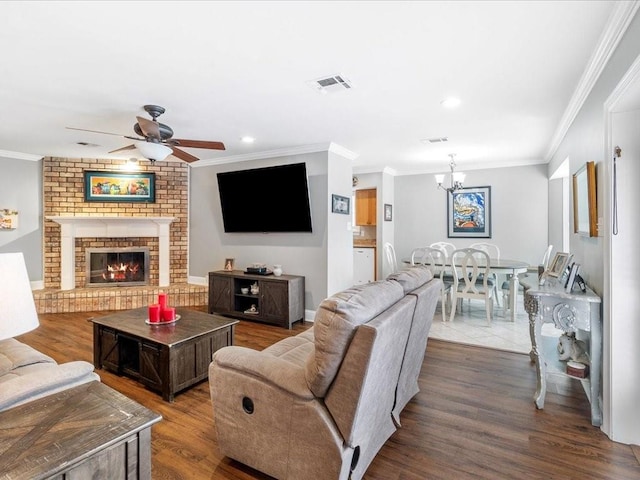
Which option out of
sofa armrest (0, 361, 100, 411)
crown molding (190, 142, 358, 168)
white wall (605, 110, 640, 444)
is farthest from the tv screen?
sofa armrest (0, 361, 100, 411)

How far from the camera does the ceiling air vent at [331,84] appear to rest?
2559mm

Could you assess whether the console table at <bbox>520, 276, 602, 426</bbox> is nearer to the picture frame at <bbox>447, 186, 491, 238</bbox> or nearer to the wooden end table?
the wooden end table

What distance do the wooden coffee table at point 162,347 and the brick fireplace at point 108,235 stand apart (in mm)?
2448

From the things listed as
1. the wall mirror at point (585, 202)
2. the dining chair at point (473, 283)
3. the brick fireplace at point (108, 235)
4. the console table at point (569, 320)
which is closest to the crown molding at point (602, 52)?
the wall mirror at point (585, 202)

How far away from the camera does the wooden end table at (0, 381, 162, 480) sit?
907mm

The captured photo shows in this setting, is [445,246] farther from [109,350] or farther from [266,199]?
[109,350]

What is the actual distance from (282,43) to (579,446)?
9.73 feet

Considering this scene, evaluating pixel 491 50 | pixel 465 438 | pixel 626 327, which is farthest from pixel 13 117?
pixel 626 327

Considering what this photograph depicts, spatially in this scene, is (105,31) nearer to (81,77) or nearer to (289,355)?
(81,77)

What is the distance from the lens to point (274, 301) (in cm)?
445

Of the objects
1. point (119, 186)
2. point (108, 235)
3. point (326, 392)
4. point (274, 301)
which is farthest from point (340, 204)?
point (108, 235)

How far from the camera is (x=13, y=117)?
346 centimetres

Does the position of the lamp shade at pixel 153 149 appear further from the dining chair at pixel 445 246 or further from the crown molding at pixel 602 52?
the dining chair at pixel 445 246

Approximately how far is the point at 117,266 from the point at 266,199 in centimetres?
291
